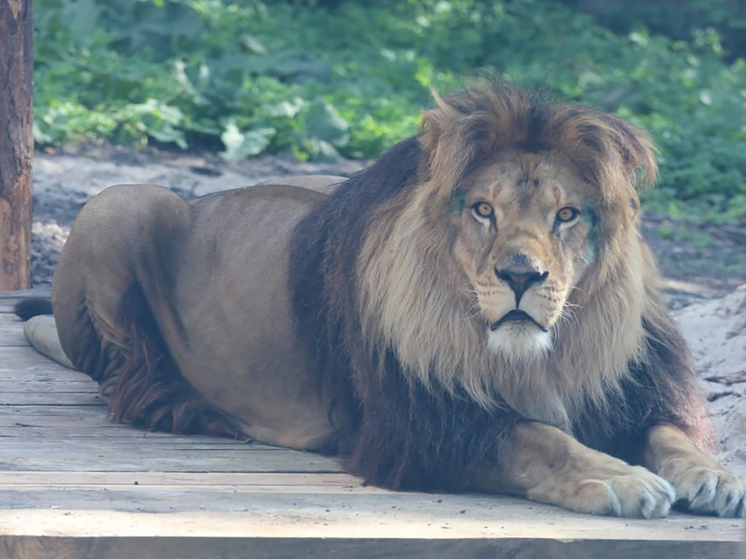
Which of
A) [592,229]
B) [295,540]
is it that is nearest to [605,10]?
[592,229]

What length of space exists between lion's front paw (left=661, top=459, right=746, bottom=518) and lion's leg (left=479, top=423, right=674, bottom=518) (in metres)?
0.09

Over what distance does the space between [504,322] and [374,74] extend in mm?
7905

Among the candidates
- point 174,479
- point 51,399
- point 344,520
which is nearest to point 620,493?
point 344,520

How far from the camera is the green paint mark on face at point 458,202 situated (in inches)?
126

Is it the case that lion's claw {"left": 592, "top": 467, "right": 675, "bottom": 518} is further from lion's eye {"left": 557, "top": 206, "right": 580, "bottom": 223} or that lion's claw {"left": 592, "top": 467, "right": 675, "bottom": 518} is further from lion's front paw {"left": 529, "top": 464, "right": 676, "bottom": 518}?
lion's eye {"left": 557, "top": 206, "right": 580, "bottom": 223}

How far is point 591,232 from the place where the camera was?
3207 mm

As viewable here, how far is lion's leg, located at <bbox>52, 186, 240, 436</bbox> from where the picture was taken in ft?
13.3

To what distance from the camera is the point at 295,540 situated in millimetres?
2582

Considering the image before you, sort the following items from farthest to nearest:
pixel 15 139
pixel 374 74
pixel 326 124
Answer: pixel 374 74, pixel 326 124, pixel 15 139

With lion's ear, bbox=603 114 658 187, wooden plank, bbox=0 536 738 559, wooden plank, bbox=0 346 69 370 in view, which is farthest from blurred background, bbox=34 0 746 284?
wooden plank, bbox=0 536 738 559

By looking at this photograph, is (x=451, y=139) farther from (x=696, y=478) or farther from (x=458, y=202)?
(x=696, y=478)

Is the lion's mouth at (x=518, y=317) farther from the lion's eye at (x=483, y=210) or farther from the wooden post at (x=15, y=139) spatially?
the wooden post at (x=15, y=139)

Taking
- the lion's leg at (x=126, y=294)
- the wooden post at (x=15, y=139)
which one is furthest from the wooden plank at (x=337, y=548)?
the wooden post at (x=15, y=139)

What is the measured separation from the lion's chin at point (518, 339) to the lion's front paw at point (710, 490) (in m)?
0.43
